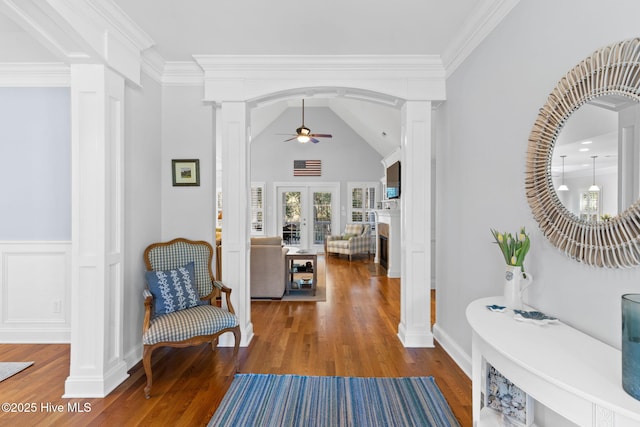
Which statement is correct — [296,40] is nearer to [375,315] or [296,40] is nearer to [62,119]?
[62,119]

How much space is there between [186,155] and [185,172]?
0.17 meters

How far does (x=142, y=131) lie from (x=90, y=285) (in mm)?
1363

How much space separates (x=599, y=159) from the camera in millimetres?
1376

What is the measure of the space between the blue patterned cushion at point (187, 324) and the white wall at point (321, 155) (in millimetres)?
7007

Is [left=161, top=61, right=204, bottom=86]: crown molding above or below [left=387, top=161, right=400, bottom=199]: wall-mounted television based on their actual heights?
above

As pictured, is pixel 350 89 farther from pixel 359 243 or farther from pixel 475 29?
pixel 359 243

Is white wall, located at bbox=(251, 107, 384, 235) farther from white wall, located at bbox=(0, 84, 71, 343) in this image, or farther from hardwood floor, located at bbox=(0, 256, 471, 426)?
white wall, located at bbox=(0, 84, 71, 343)

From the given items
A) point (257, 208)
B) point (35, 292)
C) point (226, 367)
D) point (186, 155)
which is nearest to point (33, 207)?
point (35, 292)

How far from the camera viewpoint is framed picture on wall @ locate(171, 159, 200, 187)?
323 cm

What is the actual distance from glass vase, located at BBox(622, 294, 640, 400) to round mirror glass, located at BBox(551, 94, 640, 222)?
464 millimetres

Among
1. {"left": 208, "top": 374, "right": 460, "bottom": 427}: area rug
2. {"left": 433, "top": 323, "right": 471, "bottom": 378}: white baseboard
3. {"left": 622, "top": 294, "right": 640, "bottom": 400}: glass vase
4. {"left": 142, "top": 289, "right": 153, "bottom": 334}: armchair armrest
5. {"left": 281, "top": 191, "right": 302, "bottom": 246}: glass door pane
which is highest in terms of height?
{"left": 281, "top": 191, "right": 302, "bottom": 246}: glass door pane

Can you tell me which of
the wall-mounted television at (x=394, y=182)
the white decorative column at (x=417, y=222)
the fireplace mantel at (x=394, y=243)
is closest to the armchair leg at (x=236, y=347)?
the white decorative column at (x=417, y=222)

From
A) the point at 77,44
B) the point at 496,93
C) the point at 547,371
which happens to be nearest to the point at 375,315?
the point at 496,93

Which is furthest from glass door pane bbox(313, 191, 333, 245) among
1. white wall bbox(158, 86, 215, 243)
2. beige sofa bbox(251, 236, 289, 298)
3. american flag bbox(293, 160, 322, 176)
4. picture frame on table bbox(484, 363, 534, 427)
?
picture frame on table bbox(484, 363, 534, 427)
